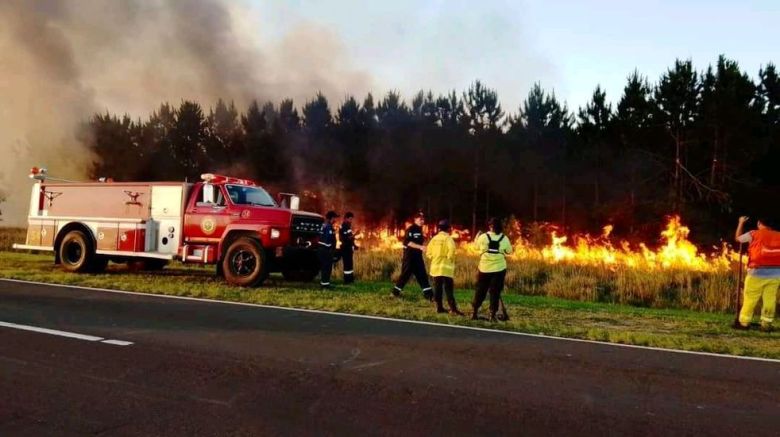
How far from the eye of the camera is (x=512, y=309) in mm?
10664

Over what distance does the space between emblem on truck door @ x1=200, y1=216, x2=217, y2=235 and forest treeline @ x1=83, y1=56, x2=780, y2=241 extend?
2027cm

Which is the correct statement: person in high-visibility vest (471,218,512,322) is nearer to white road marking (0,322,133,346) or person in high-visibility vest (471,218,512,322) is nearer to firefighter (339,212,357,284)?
white road marking (0,322,133,346)

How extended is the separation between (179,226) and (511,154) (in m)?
30.8

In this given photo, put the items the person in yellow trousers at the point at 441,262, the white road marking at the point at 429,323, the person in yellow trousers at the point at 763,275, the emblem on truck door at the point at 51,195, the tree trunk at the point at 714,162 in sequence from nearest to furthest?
the white road marking at the point at 429,323 < the person in yellow trousers at the point at 763,275 < the person in yellow trousers at the point at 441,262 < the emblem on truck door at the point at 51,195 < the tree trunk at the point at 714,162

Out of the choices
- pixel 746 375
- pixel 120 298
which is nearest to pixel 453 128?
pixel 120 298

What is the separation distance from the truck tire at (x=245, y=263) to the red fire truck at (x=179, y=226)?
2 cm

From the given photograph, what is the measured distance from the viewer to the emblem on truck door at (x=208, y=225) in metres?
13.0

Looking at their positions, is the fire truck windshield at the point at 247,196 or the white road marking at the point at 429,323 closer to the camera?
the white road marking at the point at 429,323

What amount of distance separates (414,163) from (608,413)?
3630 centimetres

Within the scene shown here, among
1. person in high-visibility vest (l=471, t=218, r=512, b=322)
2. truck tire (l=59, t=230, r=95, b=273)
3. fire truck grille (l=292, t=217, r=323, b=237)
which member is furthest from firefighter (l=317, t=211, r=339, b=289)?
truck tire (l=59, t=230, r=95, b=273)

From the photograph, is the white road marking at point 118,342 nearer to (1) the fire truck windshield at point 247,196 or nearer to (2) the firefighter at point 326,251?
(2) the firefighter at point 326,251

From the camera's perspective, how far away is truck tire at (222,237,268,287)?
40.3 feet

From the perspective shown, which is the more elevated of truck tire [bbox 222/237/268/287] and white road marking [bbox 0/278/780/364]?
truck tire [bbox 222/237/268/287]

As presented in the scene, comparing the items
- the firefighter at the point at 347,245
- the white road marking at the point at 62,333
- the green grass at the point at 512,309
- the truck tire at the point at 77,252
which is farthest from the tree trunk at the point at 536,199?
the white road marking at the point at 62,333
